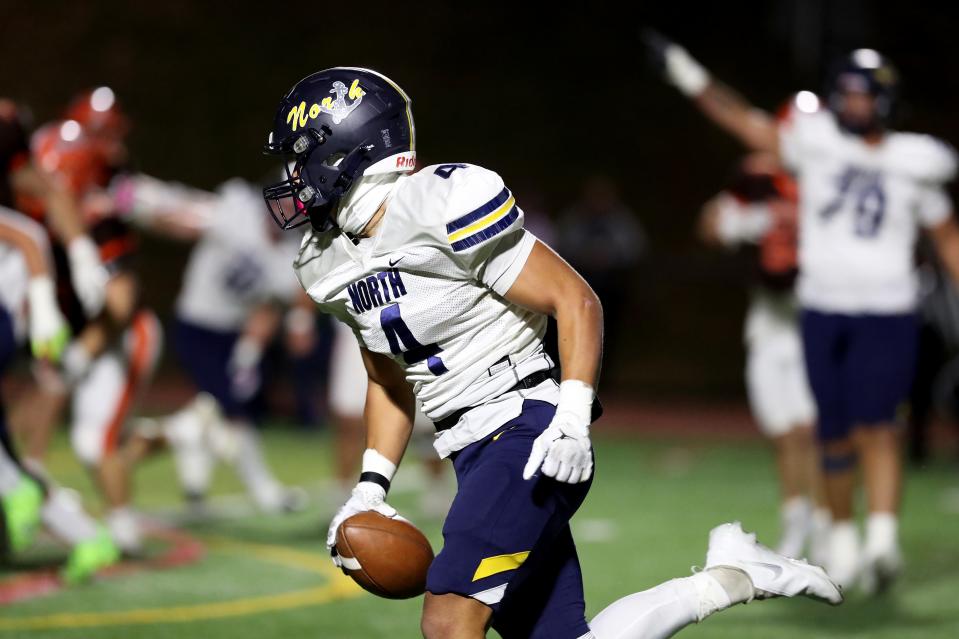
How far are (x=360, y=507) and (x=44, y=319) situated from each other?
2.55 m

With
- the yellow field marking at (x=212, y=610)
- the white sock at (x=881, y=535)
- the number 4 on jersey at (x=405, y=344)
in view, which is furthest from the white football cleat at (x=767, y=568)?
the yellow field marking at (x=212, y=610)

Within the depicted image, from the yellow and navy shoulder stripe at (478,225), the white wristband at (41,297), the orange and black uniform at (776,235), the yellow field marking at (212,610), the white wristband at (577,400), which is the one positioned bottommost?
the yellow field marking at (212,610)

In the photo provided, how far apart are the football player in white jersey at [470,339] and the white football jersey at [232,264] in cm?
473

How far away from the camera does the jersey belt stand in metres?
3.56

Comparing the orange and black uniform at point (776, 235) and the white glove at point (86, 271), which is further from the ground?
the orange and black uniform at point (776, 235)

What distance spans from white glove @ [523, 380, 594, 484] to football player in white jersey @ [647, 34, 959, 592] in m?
2.90

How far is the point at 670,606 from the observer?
3615 mm

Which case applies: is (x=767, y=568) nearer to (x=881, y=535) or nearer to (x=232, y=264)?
Answer: (x=881, y=535)

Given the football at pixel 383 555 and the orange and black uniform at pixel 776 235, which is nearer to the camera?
the football at pixel 383 555

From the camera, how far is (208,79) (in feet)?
57.0

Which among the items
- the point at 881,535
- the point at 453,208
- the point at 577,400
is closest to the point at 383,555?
the point at 577,400

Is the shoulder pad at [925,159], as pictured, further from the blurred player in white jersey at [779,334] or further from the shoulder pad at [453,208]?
the shoulder pad at [453,208]

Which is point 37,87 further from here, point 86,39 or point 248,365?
point 248,365

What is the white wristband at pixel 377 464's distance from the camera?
3.76 metres
